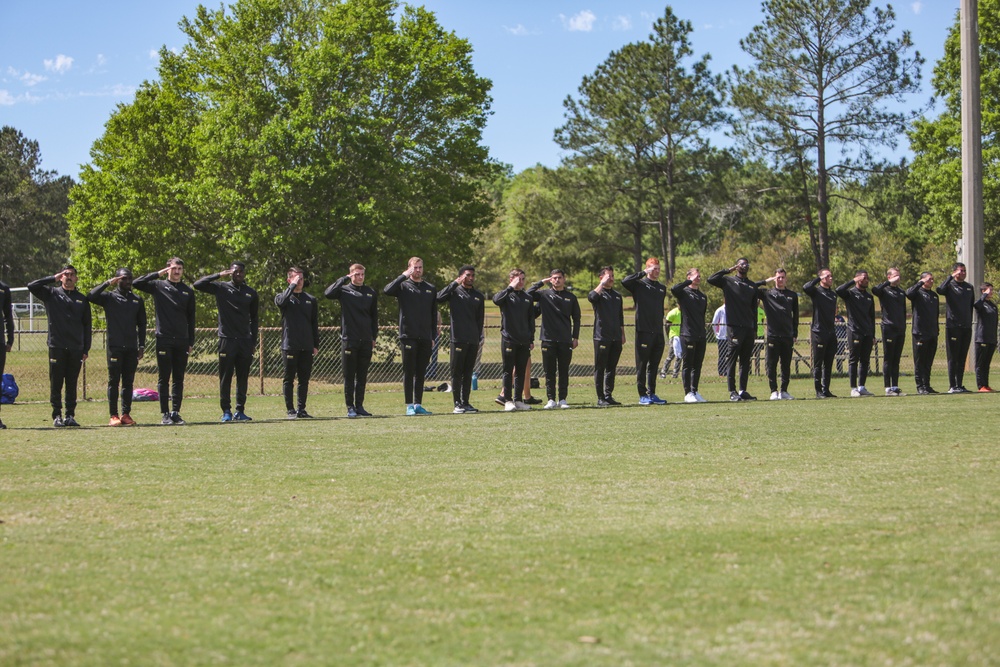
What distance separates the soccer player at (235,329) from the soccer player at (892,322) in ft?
32.8

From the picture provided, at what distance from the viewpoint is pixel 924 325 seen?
60.1ft

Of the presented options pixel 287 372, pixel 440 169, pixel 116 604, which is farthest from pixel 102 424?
pixel 440 169

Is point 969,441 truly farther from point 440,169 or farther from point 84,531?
point 440,169

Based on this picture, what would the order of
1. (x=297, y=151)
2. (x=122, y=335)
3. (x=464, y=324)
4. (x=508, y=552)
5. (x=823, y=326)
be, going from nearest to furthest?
(x=508, y=552), (x=122, y=335), (x=464, y=324), (x=823, y=326), (x=297, y=151)

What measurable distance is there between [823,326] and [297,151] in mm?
18206

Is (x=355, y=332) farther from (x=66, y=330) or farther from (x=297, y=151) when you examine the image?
(x=297, y=151)

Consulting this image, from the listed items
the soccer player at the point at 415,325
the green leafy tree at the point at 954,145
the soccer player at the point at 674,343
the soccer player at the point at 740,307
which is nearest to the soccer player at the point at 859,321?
the soccer player at the point at 740,307

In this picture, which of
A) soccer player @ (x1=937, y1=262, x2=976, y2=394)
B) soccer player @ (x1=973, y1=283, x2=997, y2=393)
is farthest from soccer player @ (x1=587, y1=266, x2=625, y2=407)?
soccer player @ (x1=973, y1=283, x2=997, y2=393)

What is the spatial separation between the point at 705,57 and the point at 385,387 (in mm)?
33552

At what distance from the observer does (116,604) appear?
494 centimetres

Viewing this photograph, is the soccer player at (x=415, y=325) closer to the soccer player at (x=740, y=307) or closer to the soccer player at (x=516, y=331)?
the soccer player at (x=516, y=331)

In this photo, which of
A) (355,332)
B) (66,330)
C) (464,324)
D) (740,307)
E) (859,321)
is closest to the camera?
(66,330)

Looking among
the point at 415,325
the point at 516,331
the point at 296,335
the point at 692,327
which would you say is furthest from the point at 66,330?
the point at 692,327

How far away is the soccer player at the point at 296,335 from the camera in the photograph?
589 inches
